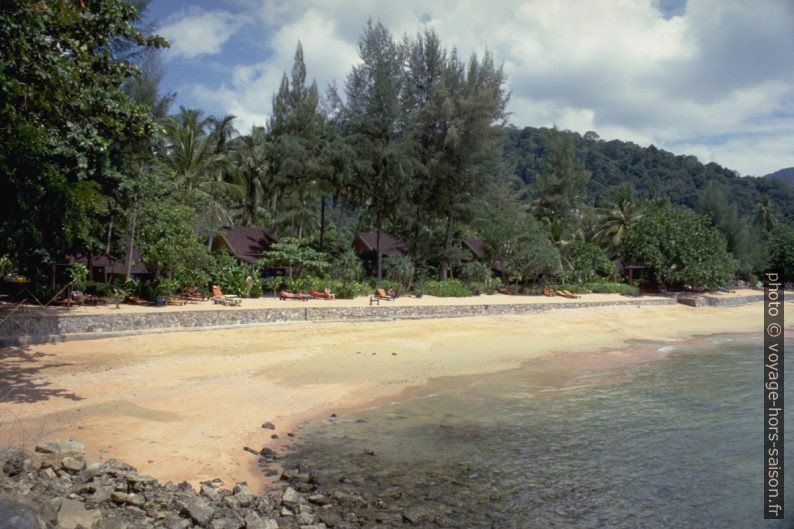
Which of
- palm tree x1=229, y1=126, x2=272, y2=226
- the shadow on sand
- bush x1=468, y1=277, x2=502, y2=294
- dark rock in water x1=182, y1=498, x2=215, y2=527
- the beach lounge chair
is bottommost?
dark rock in water x1=182, y1=498, x2=215, y2=527

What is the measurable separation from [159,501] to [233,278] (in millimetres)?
19010

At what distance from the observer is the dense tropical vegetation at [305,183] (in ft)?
39.3

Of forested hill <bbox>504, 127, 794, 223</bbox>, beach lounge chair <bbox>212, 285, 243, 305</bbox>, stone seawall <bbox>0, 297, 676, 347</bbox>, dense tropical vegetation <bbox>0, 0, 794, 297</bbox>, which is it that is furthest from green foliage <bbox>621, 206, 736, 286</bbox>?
forested hill <bbox>504, 127, 794, 223</bbox>

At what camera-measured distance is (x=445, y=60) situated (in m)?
34.2

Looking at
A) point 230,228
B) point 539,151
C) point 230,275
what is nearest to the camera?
point 230,275

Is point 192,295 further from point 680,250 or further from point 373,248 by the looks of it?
point 680,250

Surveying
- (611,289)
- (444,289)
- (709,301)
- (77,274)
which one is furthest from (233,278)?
(709,301)

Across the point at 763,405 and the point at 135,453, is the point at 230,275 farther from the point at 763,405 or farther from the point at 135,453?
the point at 763,405

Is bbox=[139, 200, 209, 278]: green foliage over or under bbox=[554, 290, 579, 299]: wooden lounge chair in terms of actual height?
over

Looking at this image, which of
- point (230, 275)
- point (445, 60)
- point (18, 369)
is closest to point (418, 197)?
point (445, 60)

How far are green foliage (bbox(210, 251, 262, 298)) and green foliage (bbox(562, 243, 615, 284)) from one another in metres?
20.9

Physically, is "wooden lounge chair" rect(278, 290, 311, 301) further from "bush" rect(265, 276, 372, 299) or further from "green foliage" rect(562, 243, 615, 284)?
"green foliage" rect(562, 243, 615, 284)

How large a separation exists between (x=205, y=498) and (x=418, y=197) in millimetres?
28470

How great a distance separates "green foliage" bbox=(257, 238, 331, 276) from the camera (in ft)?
93.9
